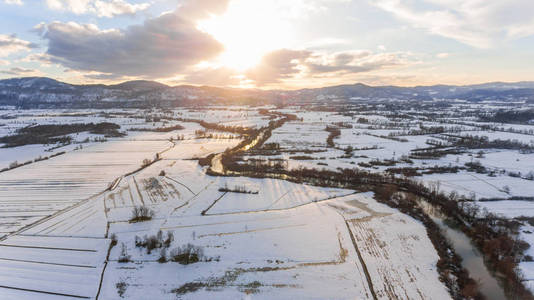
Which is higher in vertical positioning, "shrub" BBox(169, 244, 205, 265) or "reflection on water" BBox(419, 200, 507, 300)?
"shrub" BBox(169, 244, 205, 265)

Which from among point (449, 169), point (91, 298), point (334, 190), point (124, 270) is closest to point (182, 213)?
point (124, 270)

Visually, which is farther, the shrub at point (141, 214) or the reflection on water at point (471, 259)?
the shrub at point (141, 214)

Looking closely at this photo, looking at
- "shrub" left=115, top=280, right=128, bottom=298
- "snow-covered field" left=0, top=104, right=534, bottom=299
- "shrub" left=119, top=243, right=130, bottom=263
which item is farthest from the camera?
"shrub" left=119, top=243, right=130, bottom=263

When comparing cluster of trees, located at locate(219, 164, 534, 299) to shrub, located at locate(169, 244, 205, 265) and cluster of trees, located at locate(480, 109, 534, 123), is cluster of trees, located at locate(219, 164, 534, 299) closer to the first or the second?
shrub, located at locate(169, 244, 205, 265)

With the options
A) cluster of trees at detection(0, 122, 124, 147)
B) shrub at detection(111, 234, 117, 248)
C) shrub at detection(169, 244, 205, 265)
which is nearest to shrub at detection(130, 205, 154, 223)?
shrub at detection(111, 234, 117, 248)

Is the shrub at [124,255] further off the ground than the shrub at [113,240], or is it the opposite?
the shrub at [113,240]

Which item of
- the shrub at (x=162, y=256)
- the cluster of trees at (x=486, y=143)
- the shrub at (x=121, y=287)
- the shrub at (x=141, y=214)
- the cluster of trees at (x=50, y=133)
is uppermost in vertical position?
the cluster of trees at (x=50, y=133)

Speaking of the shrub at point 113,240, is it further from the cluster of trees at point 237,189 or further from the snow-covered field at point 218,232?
the cluster of trees at point 237,189

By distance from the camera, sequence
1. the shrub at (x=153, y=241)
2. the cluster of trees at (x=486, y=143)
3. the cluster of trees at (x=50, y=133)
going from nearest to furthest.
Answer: the shrub at (x=153, y=241) < the cluster of trees at (x=486, y=143) < the cluster of trees at (x=50, y=133)

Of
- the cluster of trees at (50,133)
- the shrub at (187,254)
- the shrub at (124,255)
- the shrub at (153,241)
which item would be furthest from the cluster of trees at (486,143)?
the cluster of trees at (50,133)

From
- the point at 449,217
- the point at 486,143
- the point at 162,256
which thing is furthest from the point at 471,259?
the point at 486,143

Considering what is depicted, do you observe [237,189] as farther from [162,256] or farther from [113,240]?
[113,240]
